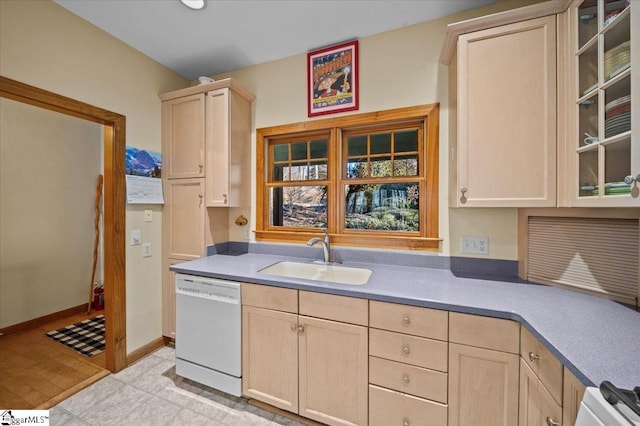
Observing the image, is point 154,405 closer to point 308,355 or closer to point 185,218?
point 308,355

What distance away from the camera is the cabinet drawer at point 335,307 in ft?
4.46

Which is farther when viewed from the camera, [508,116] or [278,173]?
[278,173]

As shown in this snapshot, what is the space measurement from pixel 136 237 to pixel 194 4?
1.80 metres

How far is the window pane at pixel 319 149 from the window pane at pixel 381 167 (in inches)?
17.1

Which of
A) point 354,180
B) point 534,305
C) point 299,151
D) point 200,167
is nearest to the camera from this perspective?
point 534,305

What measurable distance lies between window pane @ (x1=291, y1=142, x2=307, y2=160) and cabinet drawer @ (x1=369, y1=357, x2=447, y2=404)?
1662 mm

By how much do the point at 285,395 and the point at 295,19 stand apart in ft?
8.13

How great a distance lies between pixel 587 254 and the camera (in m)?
1.32

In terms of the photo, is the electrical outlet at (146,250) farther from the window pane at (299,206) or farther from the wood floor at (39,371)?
the window pane at (299,206)

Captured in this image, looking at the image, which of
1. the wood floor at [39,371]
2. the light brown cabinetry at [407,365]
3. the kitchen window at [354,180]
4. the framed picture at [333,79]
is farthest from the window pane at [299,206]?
the wood floor at [39,371]

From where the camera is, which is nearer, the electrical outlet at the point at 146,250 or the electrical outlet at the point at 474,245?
the electrical outlet at the point at 474,245

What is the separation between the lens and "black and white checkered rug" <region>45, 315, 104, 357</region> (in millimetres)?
2365

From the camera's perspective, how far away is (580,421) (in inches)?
26.8

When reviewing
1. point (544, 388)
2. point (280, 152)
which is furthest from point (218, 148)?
point (544, 388)
